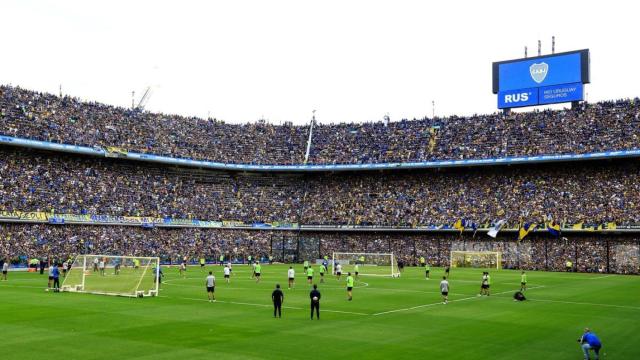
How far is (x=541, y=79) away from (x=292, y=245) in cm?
3953

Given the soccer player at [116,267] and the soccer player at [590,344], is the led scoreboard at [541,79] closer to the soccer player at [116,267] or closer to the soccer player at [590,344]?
the soccer player at [116,267]

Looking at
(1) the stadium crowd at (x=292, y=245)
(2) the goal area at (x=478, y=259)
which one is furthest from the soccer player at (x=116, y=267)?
(2) the goal area at (x=478, y=259)

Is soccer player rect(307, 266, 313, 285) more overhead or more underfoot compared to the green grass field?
more overhead

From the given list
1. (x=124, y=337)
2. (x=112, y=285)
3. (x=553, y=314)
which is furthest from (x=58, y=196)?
(x=553, y=314)

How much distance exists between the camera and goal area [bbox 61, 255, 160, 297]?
3945cm

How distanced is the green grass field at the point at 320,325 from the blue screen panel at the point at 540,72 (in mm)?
40795

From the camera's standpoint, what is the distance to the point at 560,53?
79.6 metres

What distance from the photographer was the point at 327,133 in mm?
98188

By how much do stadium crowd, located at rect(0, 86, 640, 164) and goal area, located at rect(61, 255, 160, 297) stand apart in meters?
30.6

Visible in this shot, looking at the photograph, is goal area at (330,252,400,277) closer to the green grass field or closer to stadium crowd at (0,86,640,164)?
the green grass field

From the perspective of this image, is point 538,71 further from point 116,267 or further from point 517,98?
point 116,267

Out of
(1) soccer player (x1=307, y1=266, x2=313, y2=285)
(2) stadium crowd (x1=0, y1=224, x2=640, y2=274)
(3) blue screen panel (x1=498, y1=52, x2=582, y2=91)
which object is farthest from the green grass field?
(3) blue screen panel (x1=498, y1=52, x2=582, y2=91)

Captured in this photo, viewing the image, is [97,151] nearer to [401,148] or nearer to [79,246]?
[79,246]

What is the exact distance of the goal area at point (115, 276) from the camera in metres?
39.4
